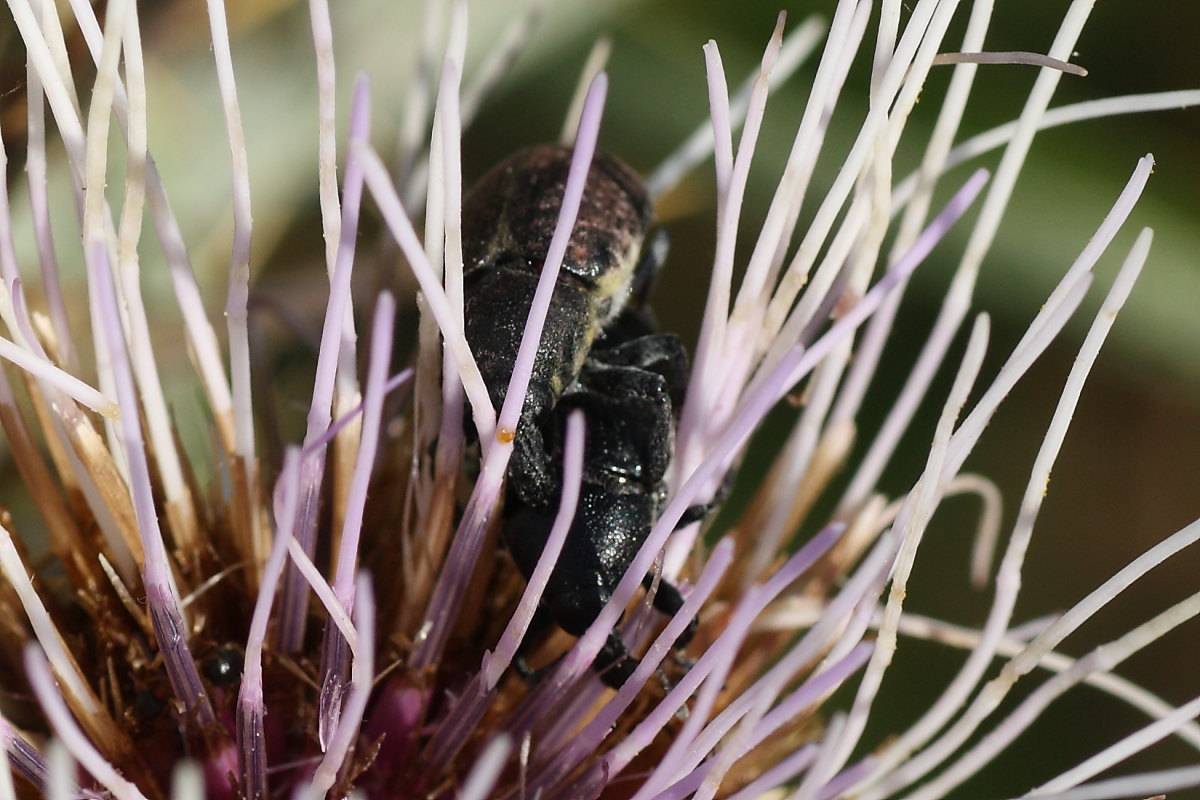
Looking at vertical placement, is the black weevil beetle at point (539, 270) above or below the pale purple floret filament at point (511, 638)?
above

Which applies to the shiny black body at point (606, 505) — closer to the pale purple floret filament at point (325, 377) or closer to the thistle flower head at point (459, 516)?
the thistle flower head at point (459, 516)

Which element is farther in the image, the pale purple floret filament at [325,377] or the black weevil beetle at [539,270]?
the black weevil beetle at [539,270]

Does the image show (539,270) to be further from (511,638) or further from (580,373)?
(511,638)

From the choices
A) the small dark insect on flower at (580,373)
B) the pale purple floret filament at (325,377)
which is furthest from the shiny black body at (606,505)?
the pale purple floret filament at (325,377)

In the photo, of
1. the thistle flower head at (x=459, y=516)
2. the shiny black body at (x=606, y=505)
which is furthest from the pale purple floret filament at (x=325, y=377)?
the shiny black body at (x=606, y=505)

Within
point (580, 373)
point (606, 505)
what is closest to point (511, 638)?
point (606, 505)

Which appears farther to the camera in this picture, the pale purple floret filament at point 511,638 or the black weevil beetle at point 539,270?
the black weevil beetle at point 539,270
